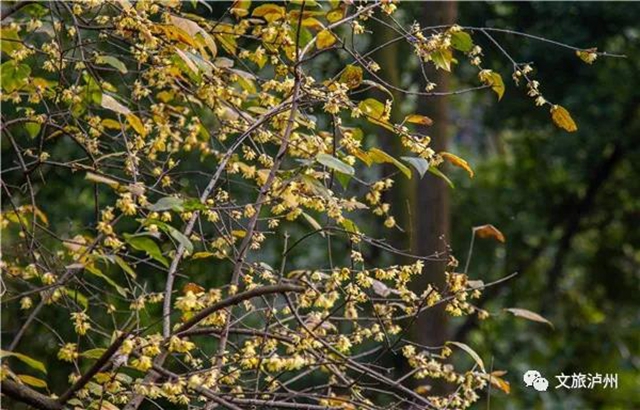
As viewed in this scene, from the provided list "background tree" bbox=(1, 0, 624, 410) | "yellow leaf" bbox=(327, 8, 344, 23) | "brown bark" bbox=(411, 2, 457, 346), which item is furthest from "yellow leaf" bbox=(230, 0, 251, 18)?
"brown bark" bbox=(411, 2, 457, 346)

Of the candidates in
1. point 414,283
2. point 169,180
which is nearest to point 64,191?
point 414,283

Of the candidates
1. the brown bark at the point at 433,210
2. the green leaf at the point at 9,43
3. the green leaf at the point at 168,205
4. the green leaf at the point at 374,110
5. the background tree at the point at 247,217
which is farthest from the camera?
the brown bark at the point at 433,210

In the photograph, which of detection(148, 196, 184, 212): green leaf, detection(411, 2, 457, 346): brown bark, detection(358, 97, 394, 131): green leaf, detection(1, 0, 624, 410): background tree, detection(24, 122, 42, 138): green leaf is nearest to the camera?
detection(148, 196, 184, 212): green leaf

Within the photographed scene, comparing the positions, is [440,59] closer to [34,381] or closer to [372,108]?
[372,108]

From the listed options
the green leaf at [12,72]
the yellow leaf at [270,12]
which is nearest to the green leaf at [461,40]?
the yellow leaf at [270,12]

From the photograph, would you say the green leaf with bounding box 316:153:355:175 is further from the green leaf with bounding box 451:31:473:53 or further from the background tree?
the green leaf with bounding box 451:31:473:53

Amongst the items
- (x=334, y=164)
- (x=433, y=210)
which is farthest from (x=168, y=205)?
(x=433, y=210)

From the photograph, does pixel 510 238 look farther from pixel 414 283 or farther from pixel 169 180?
pixel 169 180

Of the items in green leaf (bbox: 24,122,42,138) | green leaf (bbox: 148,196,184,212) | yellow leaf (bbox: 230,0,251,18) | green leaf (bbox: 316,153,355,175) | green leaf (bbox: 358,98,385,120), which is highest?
yellow leaf (bbox: 230,0,251,18)

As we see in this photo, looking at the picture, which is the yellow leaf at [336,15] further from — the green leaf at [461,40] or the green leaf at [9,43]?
the green leaf at [9,43]

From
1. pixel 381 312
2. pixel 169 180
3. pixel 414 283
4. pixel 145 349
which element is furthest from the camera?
pixel 414 283

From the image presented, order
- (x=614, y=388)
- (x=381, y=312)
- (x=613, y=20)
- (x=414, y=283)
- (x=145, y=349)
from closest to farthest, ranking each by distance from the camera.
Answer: (x=145, y=349)
(x=381, y=312)
(x=414, y=283)
(x=613, y=20)
(x=614, y=388)

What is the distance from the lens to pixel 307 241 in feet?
18.5

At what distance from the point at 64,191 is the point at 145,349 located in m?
3.75
